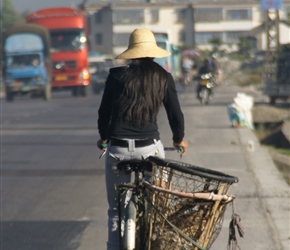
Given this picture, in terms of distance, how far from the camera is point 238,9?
114 meters

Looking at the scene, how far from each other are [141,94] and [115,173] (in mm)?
554

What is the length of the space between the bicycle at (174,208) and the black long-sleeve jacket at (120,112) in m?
0.40

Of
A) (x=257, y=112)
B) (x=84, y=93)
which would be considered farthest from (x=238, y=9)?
(x=257, y=112)

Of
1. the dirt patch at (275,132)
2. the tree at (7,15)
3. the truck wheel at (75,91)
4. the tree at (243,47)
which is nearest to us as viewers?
the dirt patch at (275,132)

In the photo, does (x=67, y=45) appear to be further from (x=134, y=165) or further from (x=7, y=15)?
(x=7, y=15)

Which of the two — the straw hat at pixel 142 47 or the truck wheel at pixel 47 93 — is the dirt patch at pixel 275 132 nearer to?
the straw hat at pixel 142 47

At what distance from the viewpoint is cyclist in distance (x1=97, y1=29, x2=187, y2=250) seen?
577 cm

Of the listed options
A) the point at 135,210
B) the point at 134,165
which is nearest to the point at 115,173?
the point at 134,165

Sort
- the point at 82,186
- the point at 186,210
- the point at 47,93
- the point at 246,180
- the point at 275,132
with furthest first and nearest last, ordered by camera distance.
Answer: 1. the point at 47,93
2. the point at 275,132
3. the point at 82,186
4. the point at 246,180
5. the point at 186,210

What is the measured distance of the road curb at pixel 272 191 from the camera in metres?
8.47

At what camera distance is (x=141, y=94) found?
577 centimetres

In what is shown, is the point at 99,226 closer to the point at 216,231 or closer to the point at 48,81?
the point at 216,231

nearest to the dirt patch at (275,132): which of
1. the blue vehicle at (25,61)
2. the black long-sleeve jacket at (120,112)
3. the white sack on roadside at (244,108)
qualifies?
the white sack on roadside at (244,108)

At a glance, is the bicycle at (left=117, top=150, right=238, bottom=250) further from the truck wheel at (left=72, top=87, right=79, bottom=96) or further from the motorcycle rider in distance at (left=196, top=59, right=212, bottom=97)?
the truck wheel at (left=72, top=87, right=79, bottom=96)
